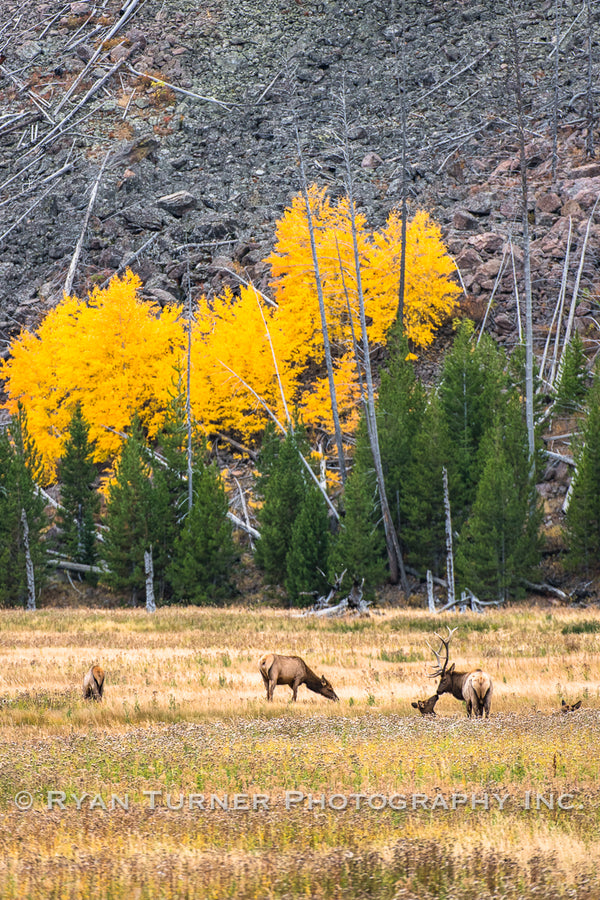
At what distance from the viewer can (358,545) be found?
3044cm

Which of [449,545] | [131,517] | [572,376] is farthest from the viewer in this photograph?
[572,376]

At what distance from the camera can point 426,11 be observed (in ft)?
242

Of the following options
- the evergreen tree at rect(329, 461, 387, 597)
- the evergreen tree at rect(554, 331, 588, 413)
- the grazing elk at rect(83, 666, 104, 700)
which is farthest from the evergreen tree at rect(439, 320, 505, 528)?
the grazing elk at rect(83, 666, 104, 700)

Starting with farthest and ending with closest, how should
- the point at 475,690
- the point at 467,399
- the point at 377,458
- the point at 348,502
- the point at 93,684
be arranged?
the point at 467,399 → the point at 377,458 → the point at 348,502 → the point at 93,684 → the point at 475,690

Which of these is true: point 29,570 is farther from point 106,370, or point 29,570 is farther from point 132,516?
point 106,370

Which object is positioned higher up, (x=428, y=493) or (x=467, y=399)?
(x=467, y=399)

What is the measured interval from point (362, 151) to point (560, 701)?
175 ft

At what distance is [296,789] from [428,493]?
2441 cm

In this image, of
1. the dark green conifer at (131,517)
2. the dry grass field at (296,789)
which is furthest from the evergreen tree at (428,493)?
the dry grass field at (296,789)

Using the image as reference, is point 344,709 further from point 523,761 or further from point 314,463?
point 314,463

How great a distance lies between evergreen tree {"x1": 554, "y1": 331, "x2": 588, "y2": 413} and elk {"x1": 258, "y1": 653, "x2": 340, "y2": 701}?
2315 cm

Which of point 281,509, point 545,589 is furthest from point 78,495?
point 545,589

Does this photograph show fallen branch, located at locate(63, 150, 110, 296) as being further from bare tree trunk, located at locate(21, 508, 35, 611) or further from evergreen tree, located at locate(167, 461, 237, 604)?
evergreen tree, located at locate(167, 461, 237, 604)

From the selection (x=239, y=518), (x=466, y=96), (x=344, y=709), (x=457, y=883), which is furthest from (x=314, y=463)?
(x=466, y=96)
